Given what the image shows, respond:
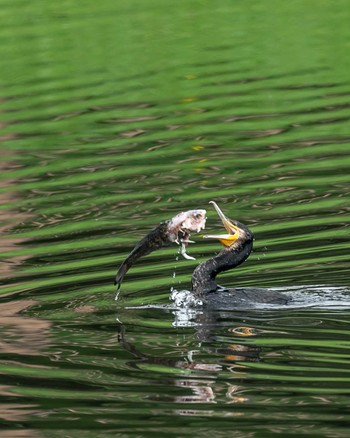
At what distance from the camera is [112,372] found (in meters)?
9.03

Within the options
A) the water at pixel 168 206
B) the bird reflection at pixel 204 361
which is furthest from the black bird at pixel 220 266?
the bird reflection at pixel 204 361

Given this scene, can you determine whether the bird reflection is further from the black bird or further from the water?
the black bird

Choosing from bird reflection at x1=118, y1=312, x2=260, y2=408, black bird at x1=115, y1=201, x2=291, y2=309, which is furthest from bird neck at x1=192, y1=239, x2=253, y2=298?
bird reflection at x1=118, y1=312, x2=260, y2=408

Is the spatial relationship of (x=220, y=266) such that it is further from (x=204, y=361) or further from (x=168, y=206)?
(x=168, y=206)

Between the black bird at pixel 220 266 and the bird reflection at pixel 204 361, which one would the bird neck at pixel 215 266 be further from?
the bird reflection at pixel 204 361

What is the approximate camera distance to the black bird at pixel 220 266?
10.3 meters

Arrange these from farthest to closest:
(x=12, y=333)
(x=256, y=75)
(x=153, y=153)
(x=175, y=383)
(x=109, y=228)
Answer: (x=256, y=75)
(x=153, y=153)
(x=109, y=228)
(x=12, y=333)
(x=175, y=383)

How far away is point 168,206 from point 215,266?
2.69 m

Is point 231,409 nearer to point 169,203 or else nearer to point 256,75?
point 169,203

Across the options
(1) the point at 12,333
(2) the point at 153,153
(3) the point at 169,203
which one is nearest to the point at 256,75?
(2) the point at 153,153

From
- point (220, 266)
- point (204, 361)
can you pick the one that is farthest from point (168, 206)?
point (204, 361)

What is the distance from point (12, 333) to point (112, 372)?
1159mm

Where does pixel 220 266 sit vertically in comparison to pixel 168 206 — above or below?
above

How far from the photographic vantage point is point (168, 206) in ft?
44.0
